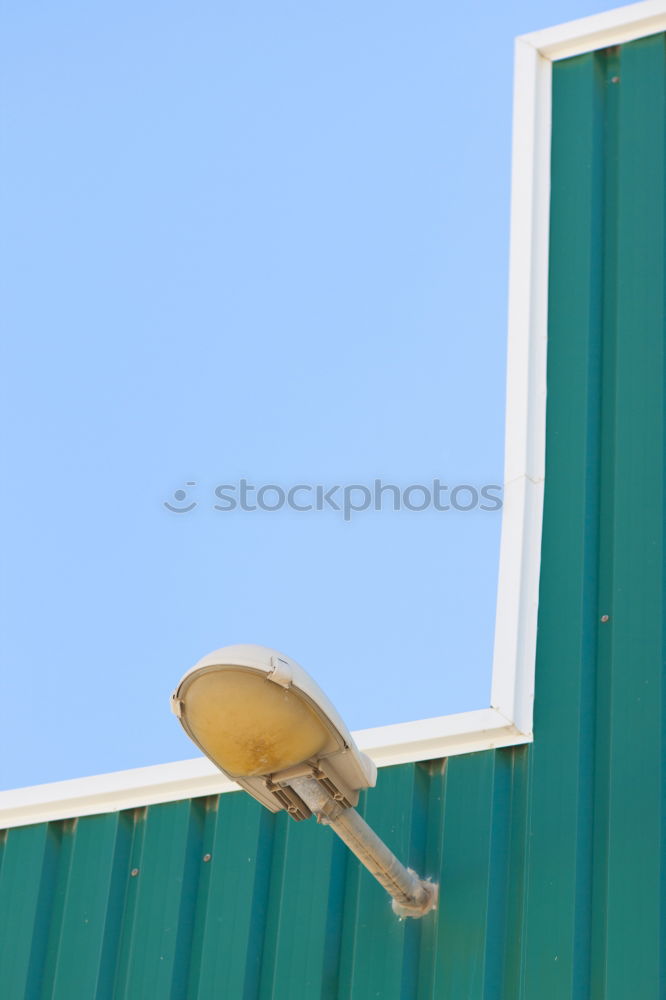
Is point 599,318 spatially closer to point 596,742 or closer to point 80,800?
point 596,742

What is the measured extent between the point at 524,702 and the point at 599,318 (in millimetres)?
1287

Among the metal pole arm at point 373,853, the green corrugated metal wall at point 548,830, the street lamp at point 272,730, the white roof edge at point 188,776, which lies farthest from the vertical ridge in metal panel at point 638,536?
the street lamp at point 272,730

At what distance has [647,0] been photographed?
219 inches

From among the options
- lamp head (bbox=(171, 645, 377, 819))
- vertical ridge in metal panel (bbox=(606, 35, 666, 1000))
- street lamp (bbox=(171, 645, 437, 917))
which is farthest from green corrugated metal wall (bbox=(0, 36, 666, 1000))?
lamp head (bbox=(171, 645, 377, 819))

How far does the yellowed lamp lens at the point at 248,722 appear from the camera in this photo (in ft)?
12.2

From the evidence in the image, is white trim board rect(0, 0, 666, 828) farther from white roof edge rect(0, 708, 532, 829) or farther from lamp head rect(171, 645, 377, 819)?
lamp head rect(171, 645, 377, 819)

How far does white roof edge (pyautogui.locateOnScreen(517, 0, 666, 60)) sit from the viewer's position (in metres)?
5.52

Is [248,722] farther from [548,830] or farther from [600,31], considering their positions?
[600,31]

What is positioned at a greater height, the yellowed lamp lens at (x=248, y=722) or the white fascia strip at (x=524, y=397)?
the white fascia strip at (x=524, y=397)

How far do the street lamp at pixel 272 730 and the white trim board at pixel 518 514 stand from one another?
2.34 feet

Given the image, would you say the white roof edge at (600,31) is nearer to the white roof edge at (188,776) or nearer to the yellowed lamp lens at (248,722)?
the white roof edge at (188,776)

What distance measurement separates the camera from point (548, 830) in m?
4.41

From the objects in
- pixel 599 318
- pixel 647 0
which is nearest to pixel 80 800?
pixel 599 318

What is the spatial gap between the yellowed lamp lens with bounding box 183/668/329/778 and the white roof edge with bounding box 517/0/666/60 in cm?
285
